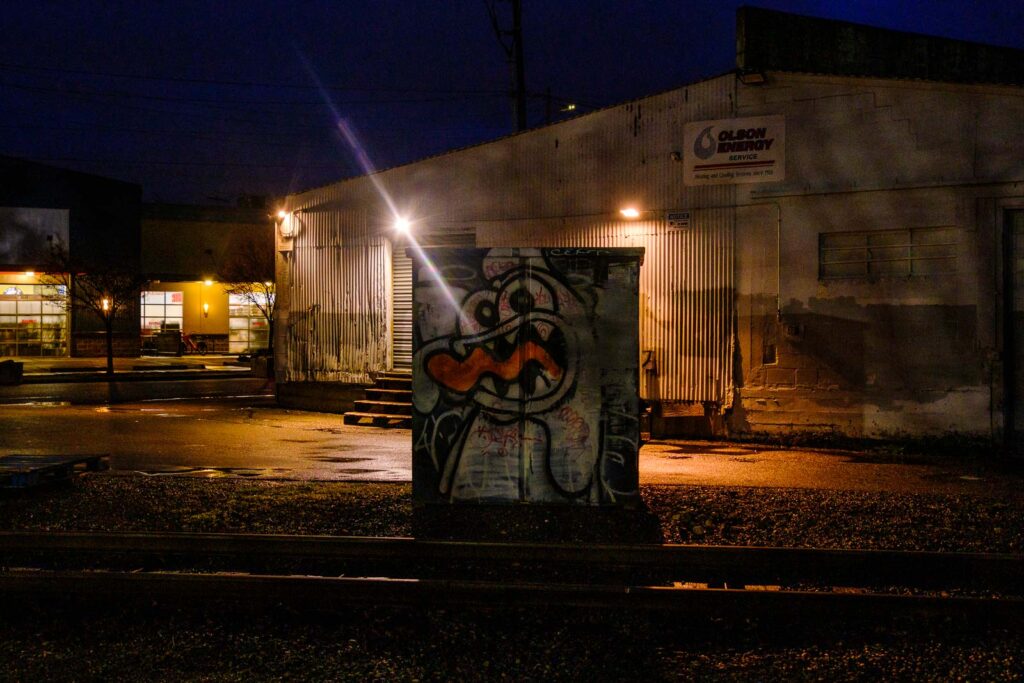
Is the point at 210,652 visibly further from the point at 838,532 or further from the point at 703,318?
the point at 703,318

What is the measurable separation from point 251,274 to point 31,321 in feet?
35.0

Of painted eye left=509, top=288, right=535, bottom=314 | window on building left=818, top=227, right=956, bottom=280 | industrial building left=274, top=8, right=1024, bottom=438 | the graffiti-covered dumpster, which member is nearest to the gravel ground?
the graffiti-covered dumpster

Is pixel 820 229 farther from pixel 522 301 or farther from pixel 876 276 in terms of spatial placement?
pixel 522 301

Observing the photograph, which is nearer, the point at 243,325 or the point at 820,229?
the point at 820,229

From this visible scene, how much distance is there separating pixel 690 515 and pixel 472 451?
2.30 m

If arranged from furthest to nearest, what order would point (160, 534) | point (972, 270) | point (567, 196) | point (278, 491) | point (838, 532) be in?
1. point (567, 196)
2. point (972, 270)
3. point (278, 491)
4. point (838, 532)
5. point (160, 534)

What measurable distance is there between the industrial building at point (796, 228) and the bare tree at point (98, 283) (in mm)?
19471

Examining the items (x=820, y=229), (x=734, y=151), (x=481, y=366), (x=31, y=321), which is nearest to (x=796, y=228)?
(x=820, y=229)

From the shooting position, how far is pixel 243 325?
51312 millimetres

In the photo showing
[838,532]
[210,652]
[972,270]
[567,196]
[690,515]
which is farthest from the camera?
[567,196]

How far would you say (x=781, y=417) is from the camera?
14.5 metres

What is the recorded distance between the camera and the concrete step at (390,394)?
Answer: 698 inches

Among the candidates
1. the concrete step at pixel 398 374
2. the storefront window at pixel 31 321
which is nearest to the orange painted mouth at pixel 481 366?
the concrete step at pixel 398 374

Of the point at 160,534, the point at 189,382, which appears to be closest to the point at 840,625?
the point at 160,534
